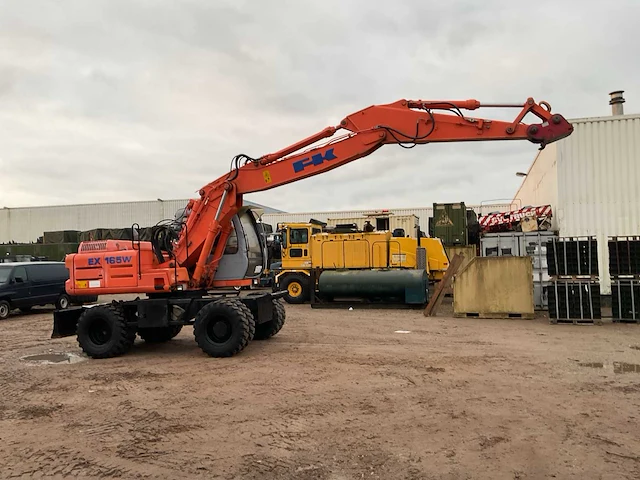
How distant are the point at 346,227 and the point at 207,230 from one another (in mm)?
9648

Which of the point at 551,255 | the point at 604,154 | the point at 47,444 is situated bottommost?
the point at 47,444

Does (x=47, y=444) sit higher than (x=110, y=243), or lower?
lower

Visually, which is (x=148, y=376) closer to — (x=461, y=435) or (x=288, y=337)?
(x=288, y=337)

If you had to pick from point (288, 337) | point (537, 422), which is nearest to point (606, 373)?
point (537, 422)

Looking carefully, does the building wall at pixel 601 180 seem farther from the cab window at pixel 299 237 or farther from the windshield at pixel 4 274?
the windshield at pixel 4 274

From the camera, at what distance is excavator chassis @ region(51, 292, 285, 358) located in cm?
913

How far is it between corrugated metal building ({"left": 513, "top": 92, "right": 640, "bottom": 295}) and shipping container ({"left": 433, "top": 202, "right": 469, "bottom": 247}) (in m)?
4.49

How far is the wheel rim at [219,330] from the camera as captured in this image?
9242mm

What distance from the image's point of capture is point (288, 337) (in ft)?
37.1

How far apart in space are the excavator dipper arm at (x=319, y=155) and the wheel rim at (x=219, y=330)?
1.05 metres

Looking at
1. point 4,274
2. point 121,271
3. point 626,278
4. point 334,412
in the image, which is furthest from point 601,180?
point 4,274

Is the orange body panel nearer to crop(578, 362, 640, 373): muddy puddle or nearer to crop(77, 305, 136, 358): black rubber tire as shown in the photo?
crop(77, 305, 136, 358): black rubber tire

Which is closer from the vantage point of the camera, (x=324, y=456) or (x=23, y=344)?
(x=324, y=456)

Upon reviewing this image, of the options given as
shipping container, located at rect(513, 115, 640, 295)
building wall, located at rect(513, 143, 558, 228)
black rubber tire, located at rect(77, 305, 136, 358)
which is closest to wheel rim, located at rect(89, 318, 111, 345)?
black rubber tire, located at rect(77, 305, 136, 358)
